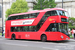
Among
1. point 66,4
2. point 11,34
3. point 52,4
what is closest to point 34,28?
point 11,34

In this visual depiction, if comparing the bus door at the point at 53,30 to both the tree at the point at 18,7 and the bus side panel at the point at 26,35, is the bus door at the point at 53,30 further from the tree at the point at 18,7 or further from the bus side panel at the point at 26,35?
the tree at the point at 18,7

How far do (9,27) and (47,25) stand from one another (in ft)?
24.8

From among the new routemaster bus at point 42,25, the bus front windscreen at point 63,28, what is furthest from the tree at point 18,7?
the bus front windscreen at point 63,28

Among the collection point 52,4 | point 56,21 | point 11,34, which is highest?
point 52,4

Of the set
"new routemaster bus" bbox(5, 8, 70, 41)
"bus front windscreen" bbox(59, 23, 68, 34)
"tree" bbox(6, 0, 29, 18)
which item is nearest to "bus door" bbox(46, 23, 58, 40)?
"new routemaster bus" bbox(5, 8, 70, 41)

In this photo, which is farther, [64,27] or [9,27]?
[9,27]

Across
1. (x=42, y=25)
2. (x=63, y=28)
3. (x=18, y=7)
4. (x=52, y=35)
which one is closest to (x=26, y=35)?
(x=42, y=25)

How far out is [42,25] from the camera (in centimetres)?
1927

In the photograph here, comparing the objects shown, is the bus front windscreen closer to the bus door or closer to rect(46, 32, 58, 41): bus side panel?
the bus door

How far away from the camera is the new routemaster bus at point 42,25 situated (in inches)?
706

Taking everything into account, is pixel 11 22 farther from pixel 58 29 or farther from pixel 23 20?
pixel 58 29

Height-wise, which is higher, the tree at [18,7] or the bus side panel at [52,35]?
the tree at [18,7]

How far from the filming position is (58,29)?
1786cm

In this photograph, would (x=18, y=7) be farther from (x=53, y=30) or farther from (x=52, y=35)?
(x=52, y=35)
